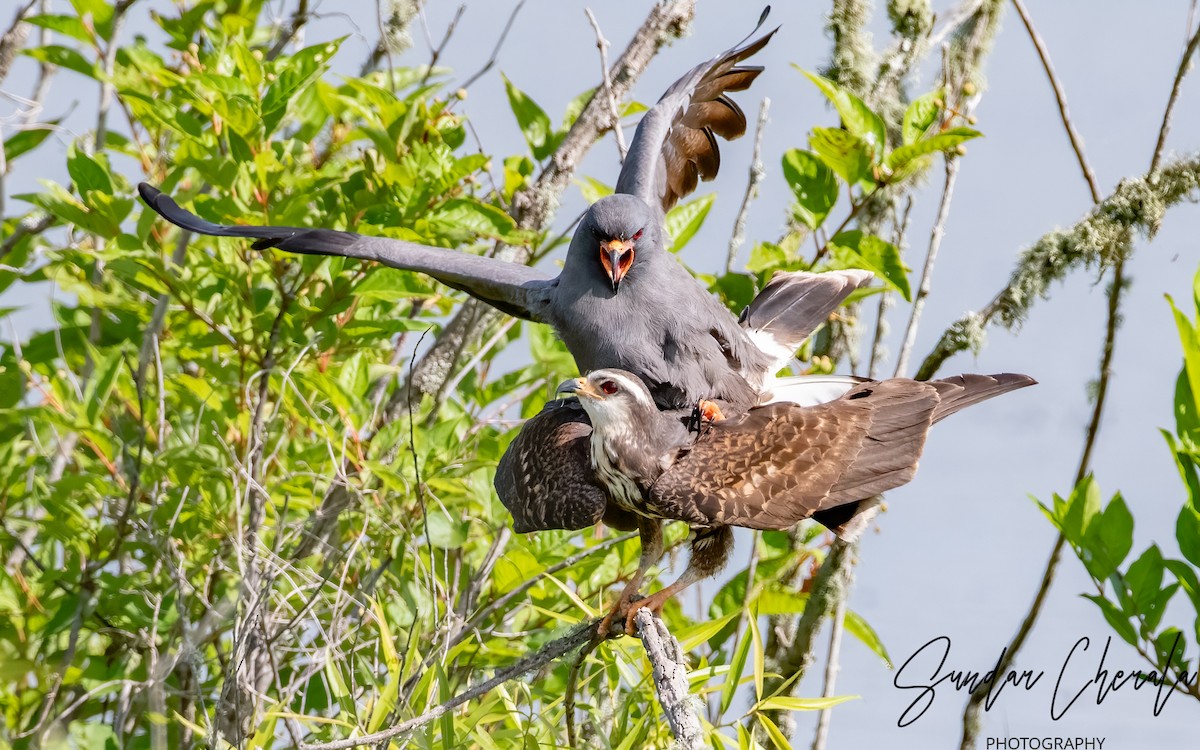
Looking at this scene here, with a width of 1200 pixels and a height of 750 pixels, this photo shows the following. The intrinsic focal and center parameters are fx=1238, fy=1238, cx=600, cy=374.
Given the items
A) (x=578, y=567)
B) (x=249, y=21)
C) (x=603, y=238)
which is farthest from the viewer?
(x=249, y=21)

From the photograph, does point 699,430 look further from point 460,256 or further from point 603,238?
point 460,256

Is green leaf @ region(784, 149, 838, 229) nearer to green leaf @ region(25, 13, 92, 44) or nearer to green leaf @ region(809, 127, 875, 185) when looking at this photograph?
green leaf @ region(809, 127, 875, 185)

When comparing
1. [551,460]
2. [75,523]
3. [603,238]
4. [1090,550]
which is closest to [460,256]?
[603,238]

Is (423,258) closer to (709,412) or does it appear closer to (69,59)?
(709,412)

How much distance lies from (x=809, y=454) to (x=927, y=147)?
1.12m

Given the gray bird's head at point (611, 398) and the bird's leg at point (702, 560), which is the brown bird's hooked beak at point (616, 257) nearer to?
the gray bird's head at point (611, 398)

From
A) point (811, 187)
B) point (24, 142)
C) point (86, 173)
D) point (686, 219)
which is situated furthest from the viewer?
point (24, 142)

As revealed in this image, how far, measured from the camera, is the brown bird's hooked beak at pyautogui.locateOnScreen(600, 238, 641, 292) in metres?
3.19

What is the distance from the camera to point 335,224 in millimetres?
4129

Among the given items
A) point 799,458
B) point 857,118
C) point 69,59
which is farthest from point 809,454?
point 69,59

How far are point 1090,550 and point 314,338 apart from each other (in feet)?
7.85

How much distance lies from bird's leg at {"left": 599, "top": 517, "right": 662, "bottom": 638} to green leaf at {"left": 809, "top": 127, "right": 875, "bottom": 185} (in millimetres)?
1245

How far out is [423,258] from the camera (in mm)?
3422

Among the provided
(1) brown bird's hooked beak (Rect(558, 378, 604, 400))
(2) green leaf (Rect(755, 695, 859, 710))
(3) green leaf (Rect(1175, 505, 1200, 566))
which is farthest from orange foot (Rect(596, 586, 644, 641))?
(3) green leaf (Rect(1175, 505, 1200, 566))
